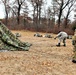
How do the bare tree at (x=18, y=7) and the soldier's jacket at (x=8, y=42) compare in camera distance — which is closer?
the soldier's jacket at (x=8, y=42)

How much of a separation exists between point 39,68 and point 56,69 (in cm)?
61

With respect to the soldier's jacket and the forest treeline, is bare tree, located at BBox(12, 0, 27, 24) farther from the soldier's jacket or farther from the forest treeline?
the soldier's jacket

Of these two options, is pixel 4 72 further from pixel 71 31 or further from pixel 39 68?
pixel 71 31

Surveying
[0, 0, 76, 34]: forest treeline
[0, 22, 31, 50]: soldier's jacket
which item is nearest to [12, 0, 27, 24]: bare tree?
[0, 0, 76, 34]: forest treeline

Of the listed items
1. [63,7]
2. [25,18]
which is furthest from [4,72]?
[25,18]

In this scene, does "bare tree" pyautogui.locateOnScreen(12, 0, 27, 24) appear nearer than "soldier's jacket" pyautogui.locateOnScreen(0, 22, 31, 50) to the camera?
No

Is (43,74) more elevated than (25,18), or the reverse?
(43,74)

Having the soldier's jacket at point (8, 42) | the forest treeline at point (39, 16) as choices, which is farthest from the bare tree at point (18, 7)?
the soldier's jacket at point (8, 42)

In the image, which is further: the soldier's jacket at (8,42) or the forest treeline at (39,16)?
the forest treeline at (39,16)

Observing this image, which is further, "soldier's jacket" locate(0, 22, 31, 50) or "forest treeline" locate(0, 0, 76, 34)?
"forest treeline" locate(0, 0, 76, 34)

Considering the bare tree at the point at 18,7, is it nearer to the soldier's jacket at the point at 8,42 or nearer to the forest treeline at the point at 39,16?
the forest treeline at the point at 39,16

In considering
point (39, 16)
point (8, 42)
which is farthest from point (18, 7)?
point (8, 42)

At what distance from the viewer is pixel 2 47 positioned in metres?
15.0

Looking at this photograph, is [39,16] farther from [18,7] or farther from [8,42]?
[8,42]
